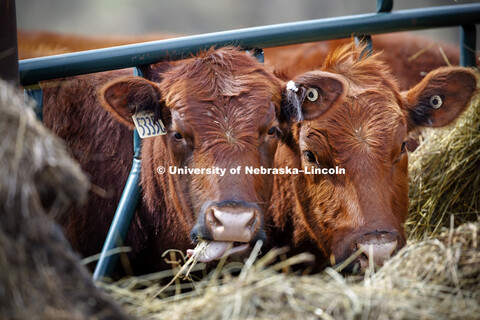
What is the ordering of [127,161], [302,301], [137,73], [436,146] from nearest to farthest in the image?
[302,301], [137,73], [127,161], [436,146]

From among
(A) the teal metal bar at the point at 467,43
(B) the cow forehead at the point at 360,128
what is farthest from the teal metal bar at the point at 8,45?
(A) the teal metal bar at the point at 467,43

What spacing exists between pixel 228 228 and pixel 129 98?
0.99m

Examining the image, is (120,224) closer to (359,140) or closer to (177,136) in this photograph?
(177,136)

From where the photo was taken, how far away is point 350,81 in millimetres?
3639

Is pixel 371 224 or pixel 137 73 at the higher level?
pixel 137 73

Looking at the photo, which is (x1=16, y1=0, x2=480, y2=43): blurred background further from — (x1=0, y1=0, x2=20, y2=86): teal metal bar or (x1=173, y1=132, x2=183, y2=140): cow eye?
(x1=0, y1=0, x2=20, y2=86): teal metal bar

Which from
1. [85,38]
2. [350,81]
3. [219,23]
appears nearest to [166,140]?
[350,81]

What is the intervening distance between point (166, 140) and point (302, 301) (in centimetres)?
173

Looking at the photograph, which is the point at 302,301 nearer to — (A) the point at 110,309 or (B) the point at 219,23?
(A) the point at 110,309

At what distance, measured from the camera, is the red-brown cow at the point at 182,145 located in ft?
10.0

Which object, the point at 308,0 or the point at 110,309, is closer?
the point at 110,309

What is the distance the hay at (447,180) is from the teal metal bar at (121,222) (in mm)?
1788

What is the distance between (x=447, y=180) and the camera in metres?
3.87

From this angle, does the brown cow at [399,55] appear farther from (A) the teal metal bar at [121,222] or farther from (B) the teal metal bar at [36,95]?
(B) the teal metal bar at [36,95]
